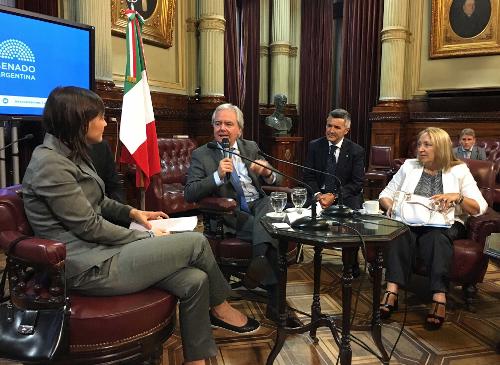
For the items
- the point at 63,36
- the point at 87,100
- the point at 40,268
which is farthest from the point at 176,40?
the point at 40,268

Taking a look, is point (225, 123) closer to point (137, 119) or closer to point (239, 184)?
point (239, 184)

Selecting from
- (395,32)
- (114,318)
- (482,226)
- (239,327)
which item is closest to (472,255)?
(482,226)

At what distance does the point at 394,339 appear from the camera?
2.16 metres

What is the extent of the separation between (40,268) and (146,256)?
0.35 meters

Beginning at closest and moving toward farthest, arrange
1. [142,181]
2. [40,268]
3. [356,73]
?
[40,268] < [142,181] < [356,73]

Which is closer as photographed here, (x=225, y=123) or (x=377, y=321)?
(x=377, y=321)

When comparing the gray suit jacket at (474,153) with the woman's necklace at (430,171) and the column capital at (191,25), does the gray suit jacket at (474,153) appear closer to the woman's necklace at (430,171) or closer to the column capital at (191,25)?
the woman's necklace at (430,171)

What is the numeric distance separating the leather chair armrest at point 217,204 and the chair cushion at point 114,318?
2.57 ft

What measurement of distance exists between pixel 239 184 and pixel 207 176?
0.20 meters

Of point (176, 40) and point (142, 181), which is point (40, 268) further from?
point (176, 40)

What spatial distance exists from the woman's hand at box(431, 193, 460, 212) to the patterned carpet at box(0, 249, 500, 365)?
0.49m

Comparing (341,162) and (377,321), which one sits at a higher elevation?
(341,162)

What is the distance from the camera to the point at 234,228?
8.02 feet

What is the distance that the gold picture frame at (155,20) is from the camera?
4.89 metres
